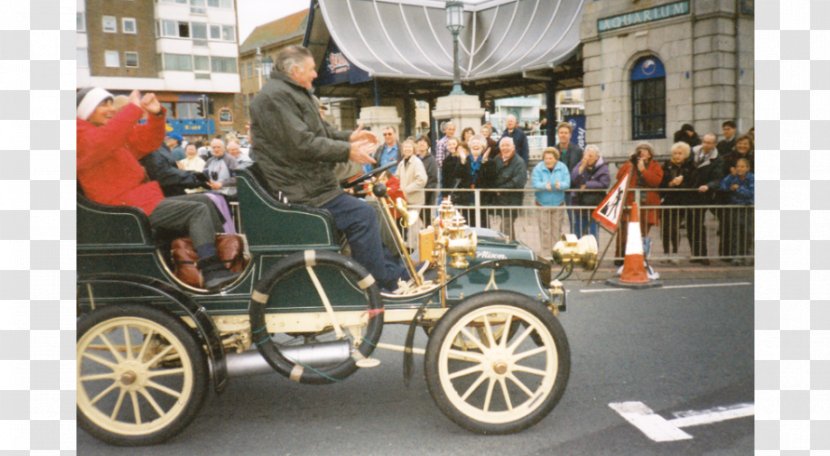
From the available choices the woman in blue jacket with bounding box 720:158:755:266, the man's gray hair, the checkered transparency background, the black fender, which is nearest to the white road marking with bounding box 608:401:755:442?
the checkered transparency background

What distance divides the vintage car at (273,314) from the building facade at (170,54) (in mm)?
561

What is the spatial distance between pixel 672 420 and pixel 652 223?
452 centimetres

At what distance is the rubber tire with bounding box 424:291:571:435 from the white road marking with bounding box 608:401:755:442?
49 centimetres

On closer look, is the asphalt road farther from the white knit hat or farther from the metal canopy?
the metal canopy

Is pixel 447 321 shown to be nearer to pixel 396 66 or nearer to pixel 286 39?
pixel 286 39

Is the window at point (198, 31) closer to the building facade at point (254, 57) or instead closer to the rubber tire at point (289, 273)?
the building facade at point (254, 57)

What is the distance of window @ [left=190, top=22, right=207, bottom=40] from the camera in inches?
115

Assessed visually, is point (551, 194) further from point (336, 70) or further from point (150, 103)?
point (336, 70)

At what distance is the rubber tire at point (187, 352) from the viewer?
9.63 feet

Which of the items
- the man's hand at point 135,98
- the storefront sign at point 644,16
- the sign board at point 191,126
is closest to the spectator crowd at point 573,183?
the storefront sign at point 644,16

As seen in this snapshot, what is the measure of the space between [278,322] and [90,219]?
3.00ft

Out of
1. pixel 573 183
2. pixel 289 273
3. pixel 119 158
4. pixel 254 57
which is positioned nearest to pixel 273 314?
pixel 289 273

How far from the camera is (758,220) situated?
2408mm

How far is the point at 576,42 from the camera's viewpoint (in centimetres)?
1595
